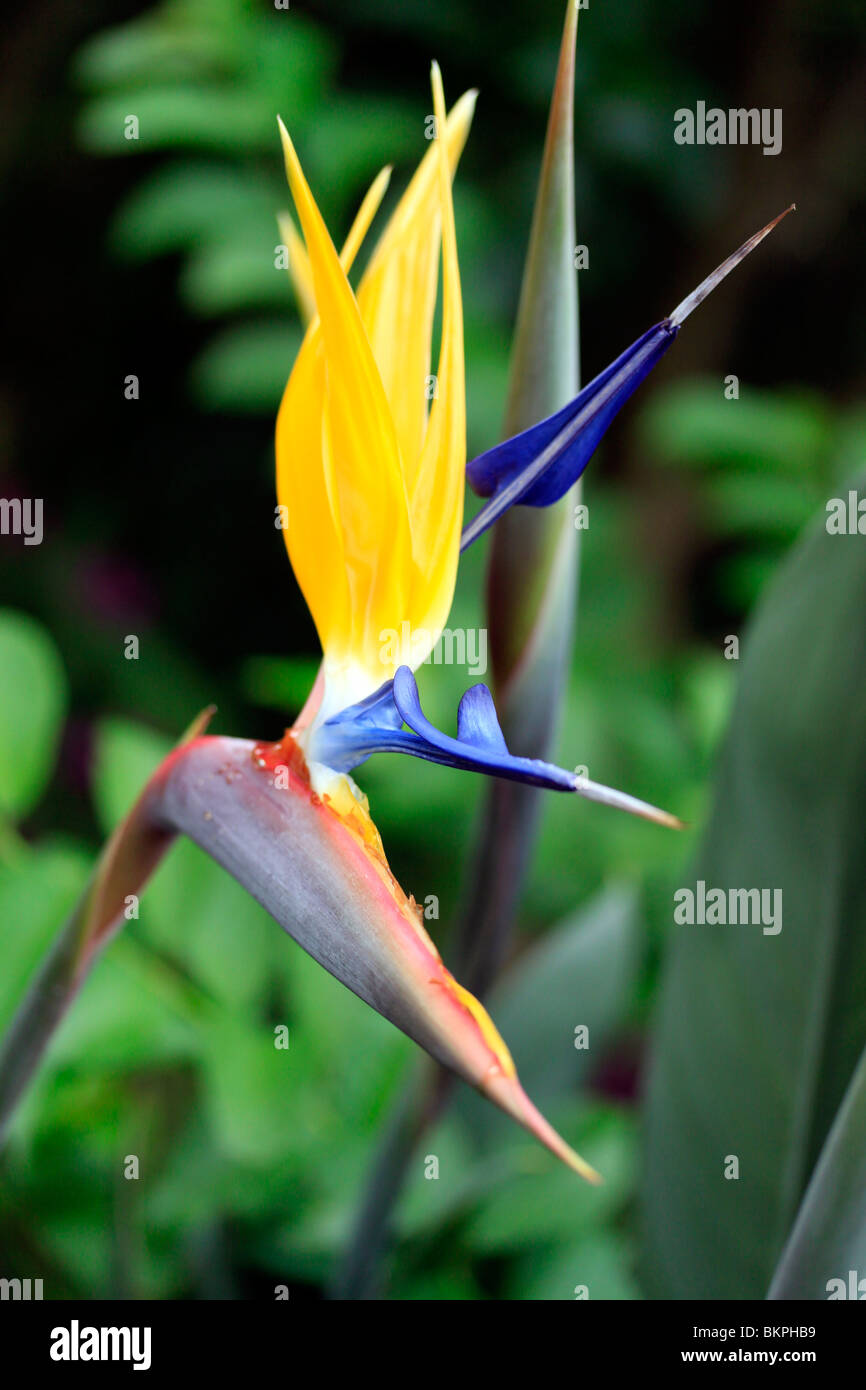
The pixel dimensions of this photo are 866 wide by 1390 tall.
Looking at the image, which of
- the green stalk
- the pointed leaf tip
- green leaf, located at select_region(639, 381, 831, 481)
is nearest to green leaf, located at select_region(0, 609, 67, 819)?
the green stalk

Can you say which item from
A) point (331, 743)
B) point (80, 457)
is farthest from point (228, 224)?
point (331, 743)

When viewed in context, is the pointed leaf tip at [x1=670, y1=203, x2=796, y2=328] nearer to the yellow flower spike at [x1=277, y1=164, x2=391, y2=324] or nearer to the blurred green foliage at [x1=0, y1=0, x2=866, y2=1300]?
the yellow flower spike at [x1=277, y1=164, x2=391, y2=324]

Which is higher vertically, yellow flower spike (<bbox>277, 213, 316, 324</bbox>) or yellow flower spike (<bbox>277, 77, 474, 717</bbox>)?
yellow flower spike (<bbox>277, 213, 316, 324</bbox>)

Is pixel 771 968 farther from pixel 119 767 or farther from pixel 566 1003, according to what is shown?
pixel 119 767

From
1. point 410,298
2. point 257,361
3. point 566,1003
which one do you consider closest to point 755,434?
point 257,361

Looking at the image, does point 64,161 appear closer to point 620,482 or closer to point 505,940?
point 620,482

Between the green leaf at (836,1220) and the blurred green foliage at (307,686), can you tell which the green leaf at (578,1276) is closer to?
the blurred green foliage at (307,686)
